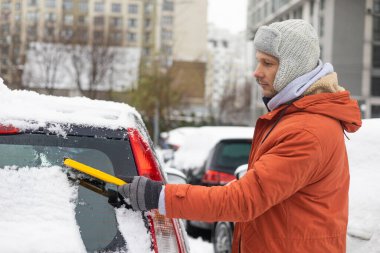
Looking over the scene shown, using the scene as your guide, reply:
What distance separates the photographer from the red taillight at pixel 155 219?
228 cm

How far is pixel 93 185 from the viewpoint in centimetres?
225

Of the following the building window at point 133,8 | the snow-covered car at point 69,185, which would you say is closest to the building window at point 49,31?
the snow-covered car at point 69,185

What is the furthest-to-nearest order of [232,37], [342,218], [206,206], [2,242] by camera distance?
[232,37]
[342,218]
[206,206]
[2,242]

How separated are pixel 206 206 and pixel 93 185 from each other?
45 cm

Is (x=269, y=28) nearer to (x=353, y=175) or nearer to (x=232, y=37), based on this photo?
(x=353, y=175)

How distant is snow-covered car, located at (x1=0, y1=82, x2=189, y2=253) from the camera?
2.12 metres

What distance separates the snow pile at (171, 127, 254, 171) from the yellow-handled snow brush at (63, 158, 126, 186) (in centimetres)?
608

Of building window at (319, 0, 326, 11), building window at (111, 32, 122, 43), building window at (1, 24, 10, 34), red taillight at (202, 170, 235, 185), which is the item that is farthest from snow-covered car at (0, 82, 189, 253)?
building window at (319, 0, 326, 11)

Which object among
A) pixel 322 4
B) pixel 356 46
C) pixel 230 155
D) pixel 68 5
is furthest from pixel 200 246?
pixel 322 4

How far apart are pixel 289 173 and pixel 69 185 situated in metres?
0.84

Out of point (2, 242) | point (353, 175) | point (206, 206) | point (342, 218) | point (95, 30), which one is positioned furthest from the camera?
point (95, 30)

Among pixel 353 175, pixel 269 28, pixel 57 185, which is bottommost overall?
pixel 353 175

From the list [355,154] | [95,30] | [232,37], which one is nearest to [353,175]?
[355,154]

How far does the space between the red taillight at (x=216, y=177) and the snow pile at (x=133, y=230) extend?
5.54m
